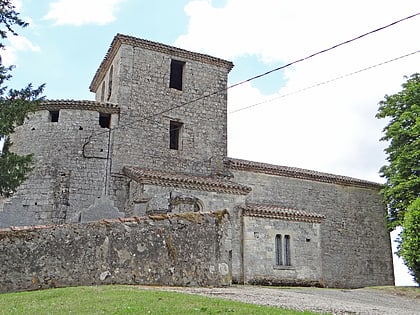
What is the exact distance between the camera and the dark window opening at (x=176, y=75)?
22688 mm

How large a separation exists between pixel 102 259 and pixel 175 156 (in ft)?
34.2

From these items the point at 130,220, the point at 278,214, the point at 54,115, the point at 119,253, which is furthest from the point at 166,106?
the point at 119,253

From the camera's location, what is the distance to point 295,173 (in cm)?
2352

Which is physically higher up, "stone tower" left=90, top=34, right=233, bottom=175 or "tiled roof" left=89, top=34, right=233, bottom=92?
"tiled roof" left=89, top=34, right=233, bottom=92

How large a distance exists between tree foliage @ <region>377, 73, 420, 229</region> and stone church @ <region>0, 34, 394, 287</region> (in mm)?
3053

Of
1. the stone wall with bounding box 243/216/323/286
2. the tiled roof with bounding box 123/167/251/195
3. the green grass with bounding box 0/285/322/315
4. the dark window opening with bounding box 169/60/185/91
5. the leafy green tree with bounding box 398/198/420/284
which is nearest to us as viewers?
the green grass with bounding box 0/285/322/315

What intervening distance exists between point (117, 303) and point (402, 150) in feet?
64.0

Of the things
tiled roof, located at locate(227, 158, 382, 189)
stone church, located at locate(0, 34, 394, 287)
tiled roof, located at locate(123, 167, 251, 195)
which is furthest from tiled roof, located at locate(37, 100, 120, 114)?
tiled roof, located at locate(227, 158, 382, 189)

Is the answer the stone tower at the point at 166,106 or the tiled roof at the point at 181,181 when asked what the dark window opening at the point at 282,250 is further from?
the stone tower at the point at 166,106

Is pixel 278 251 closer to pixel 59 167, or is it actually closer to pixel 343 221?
pixel 343 221

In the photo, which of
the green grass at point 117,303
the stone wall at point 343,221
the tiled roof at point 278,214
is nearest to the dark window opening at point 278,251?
the tiled roof at point 278,214

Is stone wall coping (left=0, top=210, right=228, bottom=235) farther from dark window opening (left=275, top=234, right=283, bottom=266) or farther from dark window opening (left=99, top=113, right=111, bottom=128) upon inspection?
dark window opening (left=99, top=113, right=111, bottom=128)

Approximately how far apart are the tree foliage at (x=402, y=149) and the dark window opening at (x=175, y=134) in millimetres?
10491

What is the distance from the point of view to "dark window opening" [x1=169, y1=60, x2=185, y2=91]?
22.7 m
